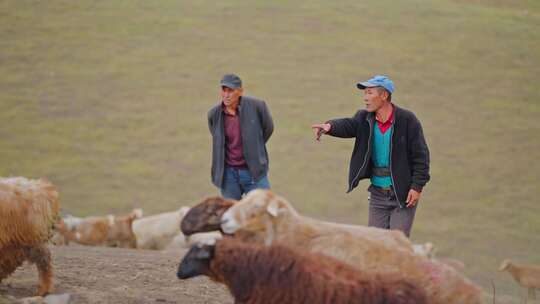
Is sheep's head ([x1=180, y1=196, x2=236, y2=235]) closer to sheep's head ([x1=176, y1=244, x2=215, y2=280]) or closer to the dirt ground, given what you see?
sheep's head ([x1=176, y1=244, x2=215, y2=280])

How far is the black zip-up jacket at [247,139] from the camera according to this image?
8.62 meters

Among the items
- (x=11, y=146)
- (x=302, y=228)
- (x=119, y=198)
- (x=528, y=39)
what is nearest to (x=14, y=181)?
(x=302, y=228)

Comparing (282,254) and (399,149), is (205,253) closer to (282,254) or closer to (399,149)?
(282,254)

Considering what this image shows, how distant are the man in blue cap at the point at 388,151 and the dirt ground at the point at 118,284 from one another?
5.85 ft

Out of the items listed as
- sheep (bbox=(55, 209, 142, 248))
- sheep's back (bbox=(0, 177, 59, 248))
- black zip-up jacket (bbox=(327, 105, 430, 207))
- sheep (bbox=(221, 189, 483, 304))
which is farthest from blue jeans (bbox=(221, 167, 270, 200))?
sheep (bbox=(55, 209, 142, 248))

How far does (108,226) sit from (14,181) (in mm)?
9646

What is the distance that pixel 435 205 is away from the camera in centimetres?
1984

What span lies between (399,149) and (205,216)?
84.8 inches

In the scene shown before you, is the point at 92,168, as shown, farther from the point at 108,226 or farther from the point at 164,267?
the point at 164,267

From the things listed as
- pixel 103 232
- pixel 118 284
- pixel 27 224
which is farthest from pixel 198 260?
pixel 103 232

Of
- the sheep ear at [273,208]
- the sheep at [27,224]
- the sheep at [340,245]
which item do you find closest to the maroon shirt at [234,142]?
the sheep at [27,224]

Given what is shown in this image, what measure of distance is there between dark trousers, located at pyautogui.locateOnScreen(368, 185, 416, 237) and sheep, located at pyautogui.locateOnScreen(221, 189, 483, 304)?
1408mm

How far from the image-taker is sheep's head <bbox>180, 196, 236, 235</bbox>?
267 inches

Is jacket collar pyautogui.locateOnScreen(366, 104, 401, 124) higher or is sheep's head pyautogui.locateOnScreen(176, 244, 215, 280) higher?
jacket collar pyautogui.locateOnScreen(366, 104, 401, 124)
